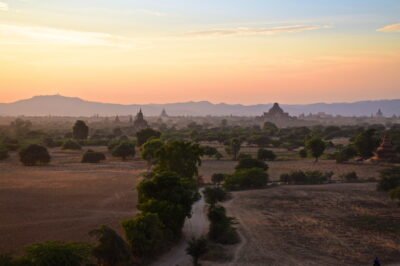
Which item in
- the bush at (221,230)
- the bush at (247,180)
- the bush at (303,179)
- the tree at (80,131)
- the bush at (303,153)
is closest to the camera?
the bush at (221,230)

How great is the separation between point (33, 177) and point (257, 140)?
45.5 meters

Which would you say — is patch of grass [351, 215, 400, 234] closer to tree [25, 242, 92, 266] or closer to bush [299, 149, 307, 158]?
tree [25, 242, 92, 266]

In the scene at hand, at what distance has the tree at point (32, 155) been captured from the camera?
4900 cm

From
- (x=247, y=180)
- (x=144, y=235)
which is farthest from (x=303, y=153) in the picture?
(x=144, y=235)

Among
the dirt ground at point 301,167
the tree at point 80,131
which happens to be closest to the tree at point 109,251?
the dirt ground at point 301,167

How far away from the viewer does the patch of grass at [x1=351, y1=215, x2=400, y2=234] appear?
79.4 feet

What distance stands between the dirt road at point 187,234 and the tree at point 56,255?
368 centimetres

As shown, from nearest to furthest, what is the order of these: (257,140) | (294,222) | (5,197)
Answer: (294,222) → (5,197) → (257,140)

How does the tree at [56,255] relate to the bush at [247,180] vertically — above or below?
above

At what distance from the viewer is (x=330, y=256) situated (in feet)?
65.1

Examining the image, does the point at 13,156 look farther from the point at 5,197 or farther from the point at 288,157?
the point at 288,157

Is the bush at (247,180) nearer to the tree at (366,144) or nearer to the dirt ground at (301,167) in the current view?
the dirt ground at (301,167)

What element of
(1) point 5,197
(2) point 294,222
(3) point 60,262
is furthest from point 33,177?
(3) point 60,262

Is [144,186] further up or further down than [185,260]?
further up
